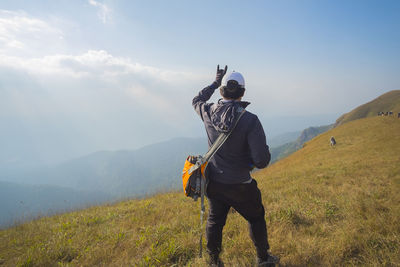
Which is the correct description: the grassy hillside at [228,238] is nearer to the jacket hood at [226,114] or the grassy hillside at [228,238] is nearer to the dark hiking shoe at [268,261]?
the dark hiking shoe at [268,261]

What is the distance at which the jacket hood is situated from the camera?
246 centimetres

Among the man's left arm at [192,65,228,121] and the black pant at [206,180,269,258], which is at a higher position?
the man's left arm at [192,65,228,121]

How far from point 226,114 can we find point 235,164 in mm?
739

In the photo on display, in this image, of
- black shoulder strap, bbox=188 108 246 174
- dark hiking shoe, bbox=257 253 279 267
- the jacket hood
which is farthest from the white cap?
dark hiking shoe, bbox=257 253 279 267

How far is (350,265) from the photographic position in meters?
2.84

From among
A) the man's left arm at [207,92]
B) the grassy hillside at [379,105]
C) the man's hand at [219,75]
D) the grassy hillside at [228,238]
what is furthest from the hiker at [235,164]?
the grassy hillside at [379,105]

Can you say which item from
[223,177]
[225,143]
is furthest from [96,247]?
[225,143]

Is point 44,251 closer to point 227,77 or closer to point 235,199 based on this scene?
point 235,199

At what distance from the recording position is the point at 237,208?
108 inches

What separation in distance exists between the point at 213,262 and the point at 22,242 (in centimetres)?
457

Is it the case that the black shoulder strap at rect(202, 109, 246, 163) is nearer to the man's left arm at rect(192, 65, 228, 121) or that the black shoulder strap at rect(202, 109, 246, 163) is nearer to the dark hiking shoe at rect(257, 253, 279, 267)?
the man's left arm at rect(192, 65, 228, 121)

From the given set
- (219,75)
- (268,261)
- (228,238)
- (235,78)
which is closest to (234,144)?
(235,78)

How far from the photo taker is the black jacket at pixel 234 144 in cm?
245

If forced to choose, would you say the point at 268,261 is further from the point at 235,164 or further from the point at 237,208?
the point at 235,164
